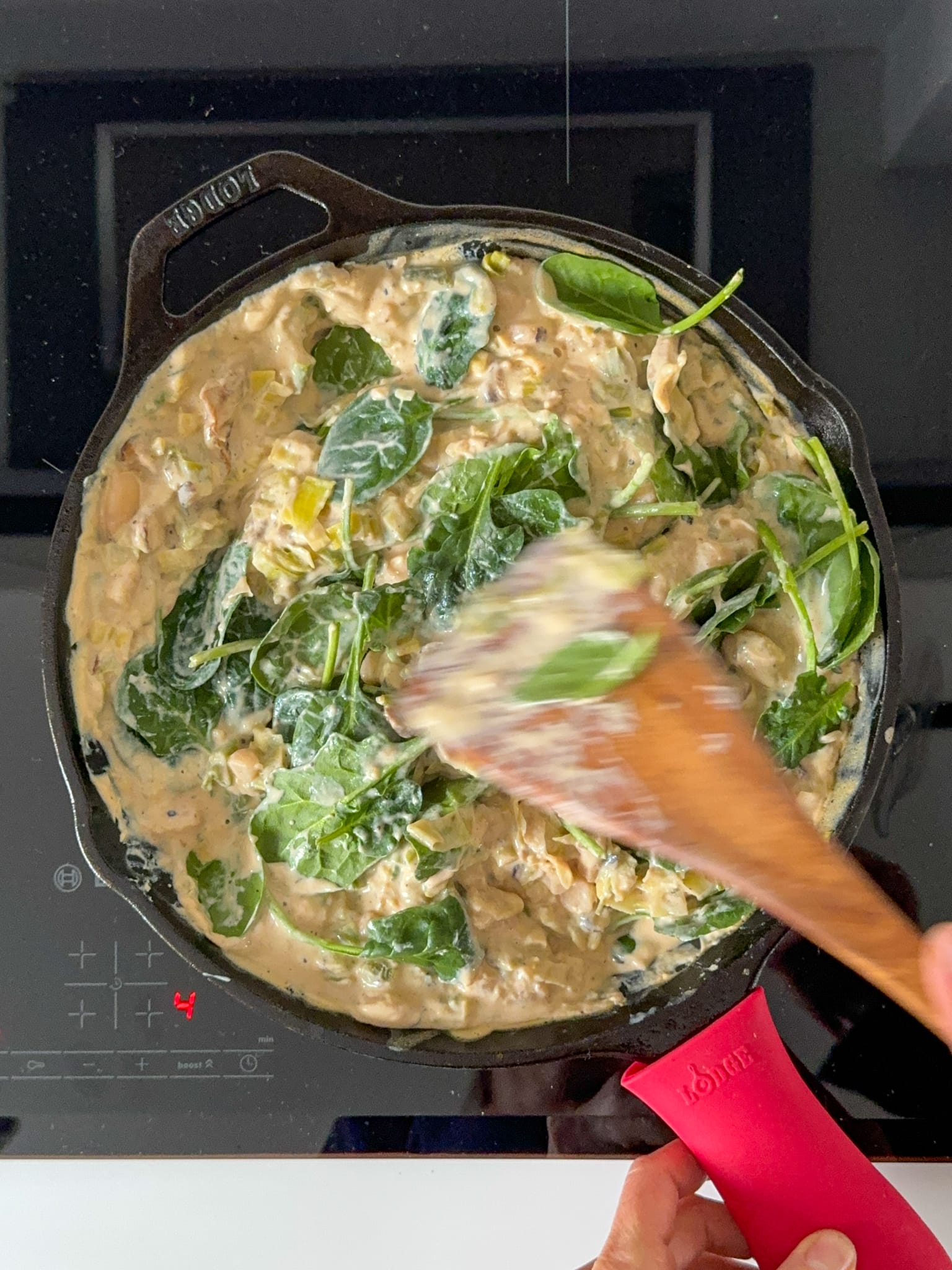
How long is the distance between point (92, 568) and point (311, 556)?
0.74 feet

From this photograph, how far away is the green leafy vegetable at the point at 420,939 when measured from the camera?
108 centimetres

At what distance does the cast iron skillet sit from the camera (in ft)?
3.25

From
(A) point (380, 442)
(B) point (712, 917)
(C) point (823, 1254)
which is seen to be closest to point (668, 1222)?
(C) point (823, 1254)

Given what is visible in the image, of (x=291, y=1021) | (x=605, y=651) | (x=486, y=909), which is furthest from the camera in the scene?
(x=486, y=909)

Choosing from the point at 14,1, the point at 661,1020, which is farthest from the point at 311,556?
the point at 14,1

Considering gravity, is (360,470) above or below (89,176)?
below

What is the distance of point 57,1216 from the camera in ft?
3.82

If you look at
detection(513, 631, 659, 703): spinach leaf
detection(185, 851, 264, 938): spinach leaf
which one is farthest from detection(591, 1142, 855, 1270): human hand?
detection(513, 631, 659, 703): spinach leaf

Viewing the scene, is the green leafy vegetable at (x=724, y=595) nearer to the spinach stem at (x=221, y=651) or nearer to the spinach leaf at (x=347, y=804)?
the spinach leaf at (x=347, y=804)

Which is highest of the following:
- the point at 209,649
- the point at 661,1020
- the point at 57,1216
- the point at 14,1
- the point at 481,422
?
the point at 14,1

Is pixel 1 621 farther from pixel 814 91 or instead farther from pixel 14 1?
pixel 814 91

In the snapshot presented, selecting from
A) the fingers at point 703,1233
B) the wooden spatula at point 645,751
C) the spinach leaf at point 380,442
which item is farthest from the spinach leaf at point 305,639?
the fingers at point 703,1233

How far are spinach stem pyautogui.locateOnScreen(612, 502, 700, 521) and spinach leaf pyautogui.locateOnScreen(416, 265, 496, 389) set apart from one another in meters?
0.23

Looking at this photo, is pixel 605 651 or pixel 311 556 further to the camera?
pixel 311 556
